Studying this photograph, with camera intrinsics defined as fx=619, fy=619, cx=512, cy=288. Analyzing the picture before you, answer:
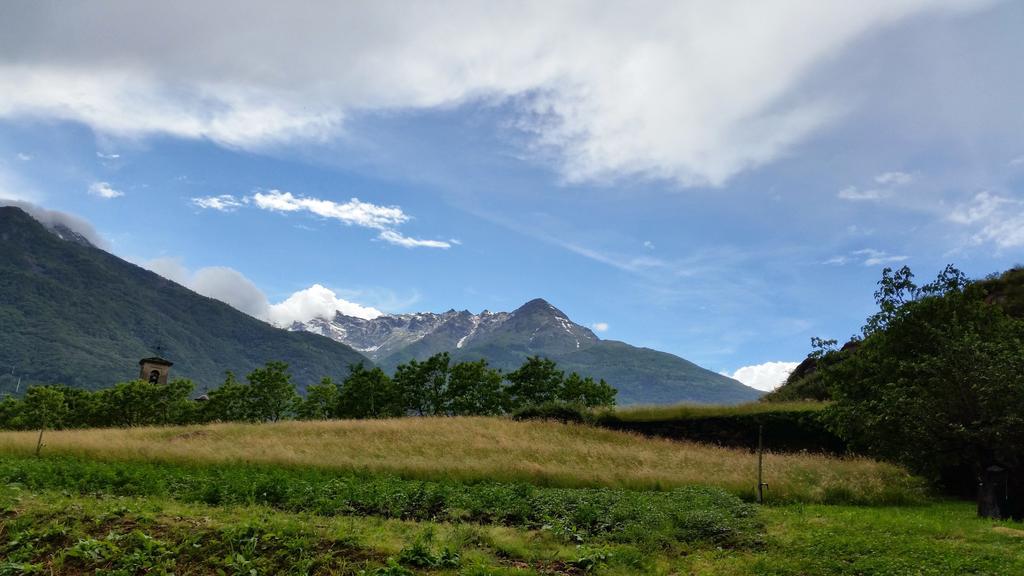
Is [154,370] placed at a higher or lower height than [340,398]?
higher

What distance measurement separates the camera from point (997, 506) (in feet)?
64.4

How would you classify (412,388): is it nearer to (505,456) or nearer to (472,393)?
(472,393)

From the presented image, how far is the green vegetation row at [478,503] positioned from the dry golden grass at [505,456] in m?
5.67

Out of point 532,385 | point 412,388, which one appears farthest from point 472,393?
point 412,388

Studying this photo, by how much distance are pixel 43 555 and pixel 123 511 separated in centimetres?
198

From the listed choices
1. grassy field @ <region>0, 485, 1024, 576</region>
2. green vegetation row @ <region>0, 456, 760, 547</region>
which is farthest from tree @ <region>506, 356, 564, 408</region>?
grassy field @ <region>0, 485, 1024, 576</region>

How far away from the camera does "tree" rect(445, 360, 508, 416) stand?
2729 inches

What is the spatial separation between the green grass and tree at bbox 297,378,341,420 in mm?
41470

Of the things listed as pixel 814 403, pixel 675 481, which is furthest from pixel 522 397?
pixel 675 481

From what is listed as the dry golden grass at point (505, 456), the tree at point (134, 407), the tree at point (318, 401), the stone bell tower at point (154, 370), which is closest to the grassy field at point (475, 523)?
the dry golden grass at point (505, 456)

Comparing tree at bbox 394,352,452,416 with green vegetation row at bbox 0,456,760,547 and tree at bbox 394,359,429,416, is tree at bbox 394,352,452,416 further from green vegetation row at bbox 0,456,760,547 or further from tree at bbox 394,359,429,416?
green vegetation row at bbox 0,456,760,547

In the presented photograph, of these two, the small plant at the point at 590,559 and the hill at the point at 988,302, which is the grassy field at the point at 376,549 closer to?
the small plant at the point at 590,559

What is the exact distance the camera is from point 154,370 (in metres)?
85.5

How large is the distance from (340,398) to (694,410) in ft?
145
